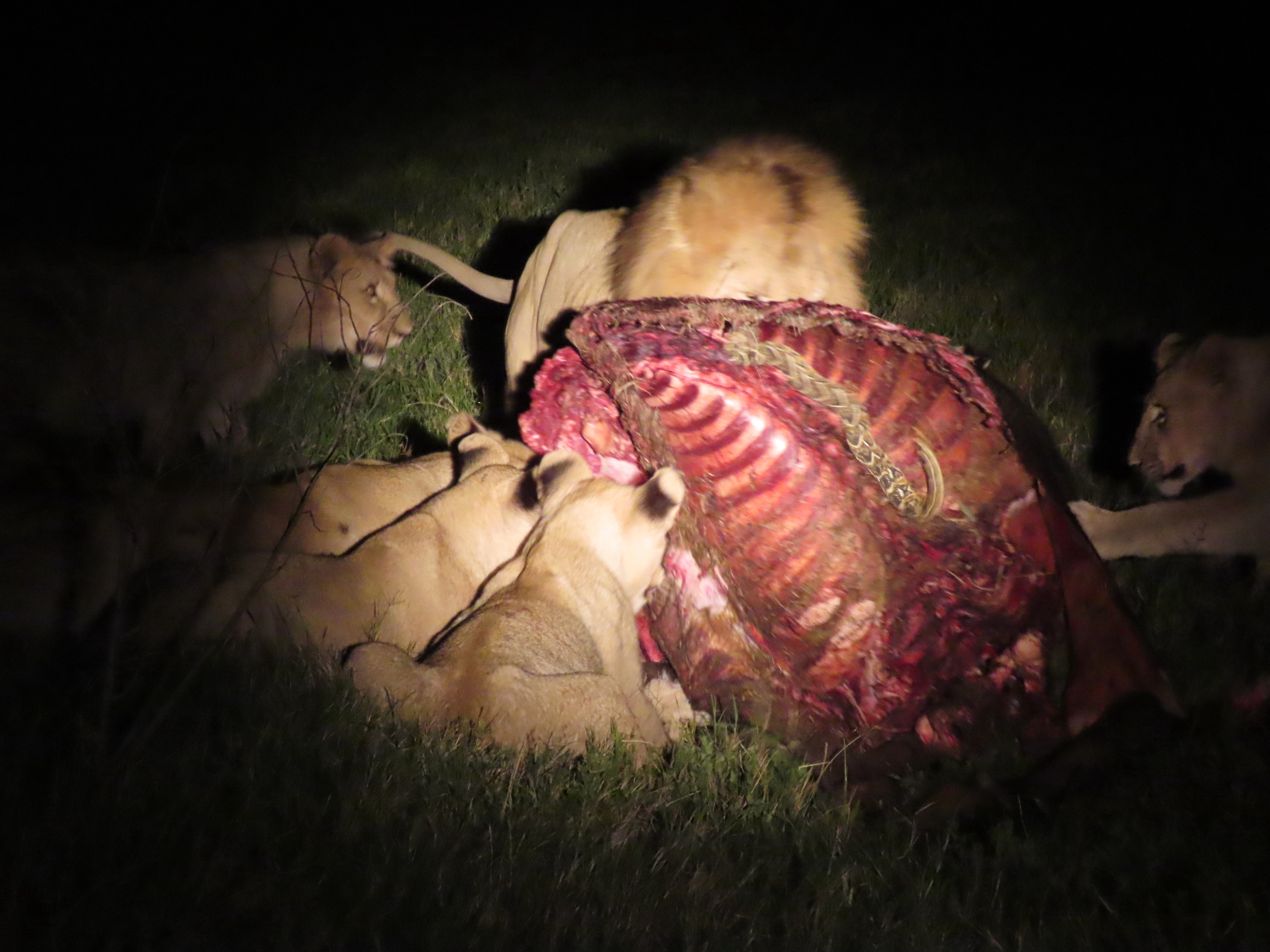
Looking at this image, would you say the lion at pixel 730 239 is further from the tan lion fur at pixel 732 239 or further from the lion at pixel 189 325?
the lion at pixel 189 325

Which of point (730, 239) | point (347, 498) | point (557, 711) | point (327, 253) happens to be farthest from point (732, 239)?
point (327, 253)

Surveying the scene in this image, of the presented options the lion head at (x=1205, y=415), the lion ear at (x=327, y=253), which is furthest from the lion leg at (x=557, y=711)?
the lion ear at (x=327, y=253)

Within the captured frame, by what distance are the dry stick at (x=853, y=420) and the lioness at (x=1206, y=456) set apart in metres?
0.79

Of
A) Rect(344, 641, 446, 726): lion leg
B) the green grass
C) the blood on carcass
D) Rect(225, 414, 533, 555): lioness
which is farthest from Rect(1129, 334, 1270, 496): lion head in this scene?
Rect(344, 641, 446, 726): lion leg

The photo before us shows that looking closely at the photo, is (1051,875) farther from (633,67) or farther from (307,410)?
(633,67)

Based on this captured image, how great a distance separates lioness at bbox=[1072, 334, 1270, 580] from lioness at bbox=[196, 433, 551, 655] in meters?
1.91

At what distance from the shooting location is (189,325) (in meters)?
4.82

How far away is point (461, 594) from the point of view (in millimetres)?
3689

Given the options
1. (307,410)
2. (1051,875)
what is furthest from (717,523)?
(307,410)

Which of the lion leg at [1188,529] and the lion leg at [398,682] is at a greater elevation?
the lion leg at [1188,529]

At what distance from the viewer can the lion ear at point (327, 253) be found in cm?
515

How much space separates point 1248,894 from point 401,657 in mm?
1988

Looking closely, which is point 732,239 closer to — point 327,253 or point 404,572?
point 404,572

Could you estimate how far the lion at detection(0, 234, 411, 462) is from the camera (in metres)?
4.32
